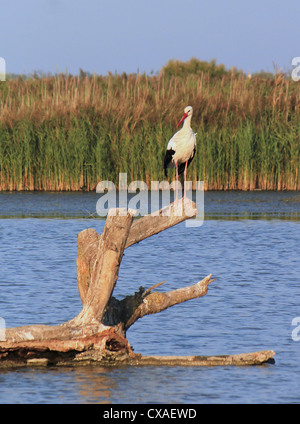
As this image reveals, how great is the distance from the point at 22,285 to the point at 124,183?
31.9 feet

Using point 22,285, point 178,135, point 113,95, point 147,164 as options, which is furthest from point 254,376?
point 113,95

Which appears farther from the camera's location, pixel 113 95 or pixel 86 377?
pixel 113 95

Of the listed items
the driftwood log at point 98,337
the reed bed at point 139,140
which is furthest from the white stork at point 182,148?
the reed bed at point 139,140

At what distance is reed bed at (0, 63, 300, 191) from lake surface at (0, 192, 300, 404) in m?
0.50

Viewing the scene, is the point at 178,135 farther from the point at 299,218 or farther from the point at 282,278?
the point at 299,218

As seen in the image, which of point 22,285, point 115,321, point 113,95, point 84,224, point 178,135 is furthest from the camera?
point 113,95

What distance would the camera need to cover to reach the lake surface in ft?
23.5

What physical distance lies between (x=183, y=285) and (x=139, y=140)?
9275mm

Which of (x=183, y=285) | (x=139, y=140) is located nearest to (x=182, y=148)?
(x=183, y=285)

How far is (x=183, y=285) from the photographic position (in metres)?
11.5

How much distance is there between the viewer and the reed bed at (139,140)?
66.1 ft

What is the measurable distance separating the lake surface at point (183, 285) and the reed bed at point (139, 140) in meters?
0.50

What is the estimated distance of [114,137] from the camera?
815 inches

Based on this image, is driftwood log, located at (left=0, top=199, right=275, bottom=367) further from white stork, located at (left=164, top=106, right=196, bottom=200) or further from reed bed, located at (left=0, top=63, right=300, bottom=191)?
reed bed, located at (left=0, top=63, right=300, bottom=191)
